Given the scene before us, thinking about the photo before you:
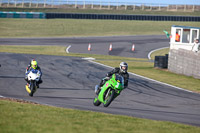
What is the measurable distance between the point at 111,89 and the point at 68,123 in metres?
4.30

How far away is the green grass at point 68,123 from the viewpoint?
26.4 ft

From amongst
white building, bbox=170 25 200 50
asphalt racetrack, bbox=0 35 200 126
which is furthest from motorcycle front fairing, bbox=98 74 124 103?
white building, bbox=170 25 200 50

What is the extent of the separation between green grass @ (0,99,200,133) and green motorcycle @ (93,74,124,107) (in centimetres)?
229

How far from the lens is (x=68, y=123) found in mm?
8773

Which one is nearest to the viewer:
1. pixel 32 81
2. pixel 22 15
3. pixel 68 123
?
pixel 68 123

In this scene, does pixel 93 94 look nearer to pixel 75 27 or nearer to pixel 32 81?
pixel 32 81

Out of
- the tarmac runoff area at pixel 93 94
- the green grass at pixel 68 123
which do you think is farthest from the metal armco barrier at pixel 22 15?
the green grass at pixel 68 123

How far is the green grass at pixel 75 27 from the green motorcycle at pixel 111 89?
1653 inches

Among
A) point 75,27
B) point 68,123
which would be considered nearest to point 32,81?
point 68,123

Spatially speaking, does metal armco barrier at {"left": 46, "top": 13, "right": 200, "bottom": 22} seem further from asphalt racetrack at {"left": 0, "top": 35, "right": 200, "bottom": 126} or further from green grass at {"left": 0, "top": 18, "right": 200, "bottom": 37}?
asphalt racetrack at {"left": 0, "top": 35, "right": 200, "bottom": 126}

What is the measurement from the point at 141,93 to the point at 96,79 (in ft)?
14.7

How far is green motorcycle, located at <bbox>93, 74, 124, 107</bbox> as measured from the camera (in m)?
12.7

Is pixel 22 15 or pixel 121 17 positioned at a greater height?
pixel 22 15

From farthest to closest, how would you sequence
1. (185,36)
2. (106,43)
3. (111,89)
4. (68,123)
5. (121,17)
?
(121,17) < (106,43) < (185,36) < (111,89) < (68,123)
